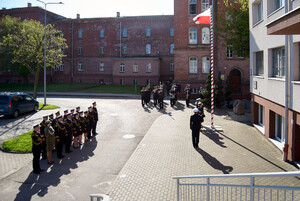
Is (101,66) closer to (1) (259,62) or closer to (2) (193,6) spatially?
(2) (193,6)

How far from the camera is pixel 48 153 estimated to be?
32.1 feet

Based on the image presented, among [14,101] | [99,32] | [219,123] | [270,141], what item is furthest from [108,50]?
[270,141]

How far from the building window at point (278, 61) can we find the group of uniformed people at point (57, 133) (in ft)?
29.1

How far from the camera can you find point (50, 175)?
8.78 metres

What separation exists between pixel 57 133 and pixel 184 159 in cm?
498

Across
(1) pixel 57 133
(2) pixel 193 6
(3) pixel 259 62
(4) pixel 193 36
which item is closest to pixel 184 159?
(1) pixel 57 133

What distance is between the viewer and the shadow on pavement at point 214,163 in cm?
901

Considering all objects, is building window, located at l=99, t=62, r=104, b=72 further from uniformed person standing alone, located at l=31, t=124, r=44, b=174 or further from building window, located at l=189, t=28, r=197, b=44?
uniformed person standing alone, located at l=31, t=124, r=44, b=174

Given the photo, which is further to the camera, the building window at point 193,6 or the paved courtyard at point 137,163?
the building window at point 193,6

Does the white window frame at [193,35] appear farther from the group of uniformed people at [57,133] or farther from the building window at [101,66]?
the building window at [101,66]

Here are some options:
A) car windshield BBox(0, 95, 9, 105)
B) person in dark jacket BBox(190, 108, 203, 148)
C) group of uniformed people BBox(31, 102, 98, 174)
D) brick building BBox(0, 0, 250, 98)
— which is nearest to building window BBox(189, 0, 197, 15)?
brick building BBox(0, 0, 250, 98)

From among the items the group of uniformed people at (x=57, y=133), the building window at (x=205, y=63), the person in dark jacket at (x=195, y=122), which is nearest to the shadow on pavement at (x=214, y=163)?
the person in dark jacket at (x=195, y=122)

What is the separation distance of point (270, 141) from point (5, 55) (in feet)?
143

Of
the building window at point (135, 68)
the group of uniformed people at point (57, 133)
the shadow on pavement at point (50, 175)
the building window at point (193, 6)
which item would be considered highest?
the building window at point (193, 6)
